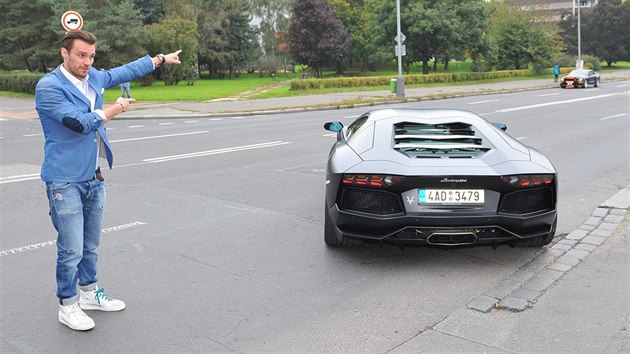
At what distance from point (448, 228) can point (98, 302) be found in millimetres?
2678

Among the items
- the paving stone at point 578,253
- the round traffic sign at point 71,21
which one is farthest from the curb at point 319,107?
the paving stone at point 578,253

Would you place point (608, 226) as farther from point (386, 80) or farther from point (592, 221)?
point (386, 80)

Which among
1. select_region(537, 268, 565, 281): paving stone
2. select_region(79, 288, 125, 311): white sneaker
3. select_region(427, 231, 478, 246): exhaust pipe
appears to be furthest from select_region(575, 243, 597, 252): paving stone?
select_region(79, 288, 125, 311): white sneaker

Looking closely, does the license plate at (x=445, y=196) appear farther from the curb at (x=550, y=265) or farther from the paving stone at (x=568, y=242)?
the paving stone at (x=568, y=242)

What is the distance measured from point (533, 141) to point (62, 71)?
11.8 meters

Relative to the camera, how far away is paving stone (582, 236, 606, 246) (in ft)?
18.8

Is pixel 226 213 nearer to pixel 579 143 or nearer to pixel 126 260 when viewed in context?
pixel 126 260

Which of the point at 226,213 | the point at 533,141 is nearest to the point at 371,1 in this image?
the point at 533,141

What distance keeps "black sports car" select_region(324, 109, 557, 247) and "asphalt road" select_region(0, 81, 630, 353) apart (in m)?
0.37

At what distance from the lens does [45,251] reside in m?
5.64

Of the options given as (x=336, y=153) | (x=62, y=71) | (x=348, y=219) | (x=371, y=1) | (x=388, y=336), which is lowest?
(x=388, y=336)

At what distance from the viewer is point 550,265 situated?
511 cm

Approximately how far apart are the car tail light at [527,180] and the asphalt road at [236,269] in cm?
77

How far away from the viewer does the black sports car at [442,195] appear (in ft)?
15.6
